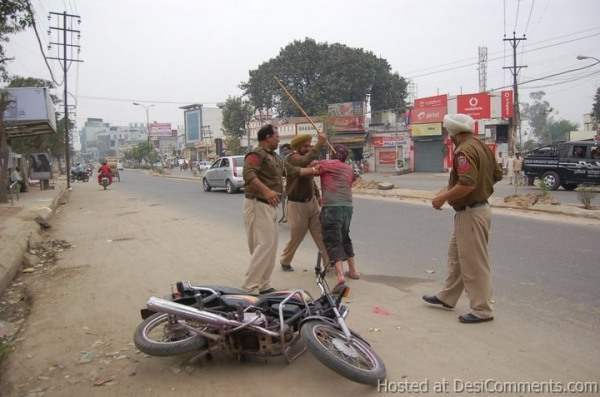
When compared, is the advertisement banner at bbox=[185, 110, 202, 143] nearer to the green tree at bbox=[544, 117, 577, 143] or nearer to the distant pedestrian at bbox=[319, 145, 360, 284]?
the green tree at bbox=[544, 117, 577, 143]

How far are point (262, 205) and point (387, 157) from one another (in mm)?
37151

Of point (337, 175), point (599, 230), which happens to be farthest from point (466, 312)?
point (599, 230)

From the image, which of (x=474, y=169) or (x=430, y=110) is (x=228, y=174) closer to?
(x=474, y=169)

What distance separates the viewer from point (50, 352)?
13.3ft

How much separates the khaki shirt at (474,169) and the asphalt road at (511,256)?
1.27 m

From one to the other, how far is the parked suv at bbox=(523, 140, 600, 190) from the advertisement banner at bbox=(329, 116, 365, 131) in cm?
2440

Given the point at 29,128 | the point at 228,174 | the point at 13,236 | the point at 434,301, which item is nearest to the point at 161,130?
the point at 29,128

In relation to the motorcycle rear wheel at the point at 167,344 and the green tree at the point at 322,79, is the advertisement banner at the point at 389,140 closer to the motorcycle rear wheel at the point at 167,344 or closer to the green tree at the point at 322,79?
the green tree at the point at 322,79

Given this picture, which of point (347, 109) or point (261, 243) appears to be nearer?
point (261, 243)

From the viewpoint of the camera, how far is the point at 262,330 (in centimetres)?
343

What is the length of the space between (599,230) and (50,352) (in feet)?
29.8

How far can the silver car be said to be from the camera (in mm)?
20359

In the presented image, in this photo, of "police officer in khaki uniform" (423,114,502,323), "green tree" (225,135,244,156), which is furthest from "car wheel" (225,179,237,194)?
"green tree" (225,135,244,156)

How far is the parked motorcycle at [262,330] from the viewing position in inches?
130
